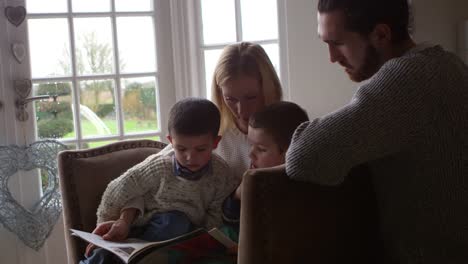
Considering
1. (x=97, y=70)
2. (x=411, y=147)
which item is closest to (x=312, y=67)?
(x=97, y=70)

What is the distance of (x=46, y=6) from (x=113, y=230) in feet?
5.15

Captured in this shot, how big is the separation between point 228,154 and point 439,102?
94 centimetres

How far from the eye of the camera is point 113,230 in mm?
1593

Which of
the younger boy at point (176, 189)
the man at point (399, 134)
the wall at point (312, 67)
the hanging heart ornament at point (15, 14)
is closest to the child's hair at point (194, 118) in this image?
the younger boy at point (176, 189)

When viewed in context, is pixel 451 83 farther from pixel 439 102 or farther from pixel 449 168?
pixel 449 168

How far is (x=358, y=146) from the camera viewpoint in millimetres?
1079

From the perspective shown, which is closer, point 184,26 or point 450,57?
point 450,57

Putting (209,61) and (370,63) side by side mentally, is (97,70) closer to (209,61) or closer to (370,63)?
(209,61)

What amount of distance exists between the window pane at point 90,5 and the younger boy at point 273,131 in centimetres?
156

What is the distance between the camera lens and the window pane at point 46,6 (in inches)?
106

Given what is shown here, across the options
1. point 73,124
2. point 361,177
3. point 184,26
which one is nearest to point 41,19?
point 73,124

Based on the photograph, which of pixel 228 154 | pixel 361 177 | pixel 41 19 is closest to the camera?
pixel 361 177

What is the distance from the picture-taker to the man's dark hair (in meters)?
1.24

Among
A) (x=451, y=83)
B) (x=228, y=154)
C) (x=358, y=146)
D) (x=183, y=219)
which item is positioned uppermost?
(x=451, y=83)
